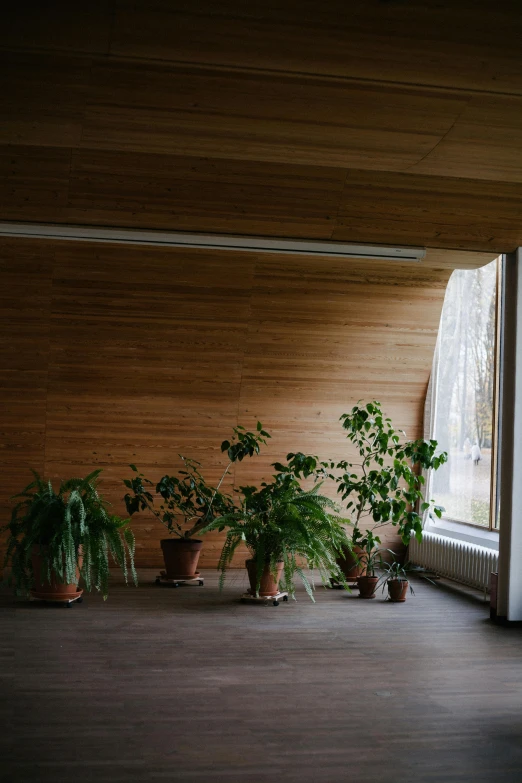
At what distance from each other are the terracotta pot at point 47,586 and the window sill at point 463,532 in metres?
4.07

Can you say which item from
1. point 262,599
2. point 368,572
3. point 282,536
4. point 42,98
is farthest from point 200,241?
point 368,572

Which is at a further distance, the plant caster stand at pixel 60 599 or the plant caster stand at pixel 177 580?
the plant caster stand at pixel 177 580

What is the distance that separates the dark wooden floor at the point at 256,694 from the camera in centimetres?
372

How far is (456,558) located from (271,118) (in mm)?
5322

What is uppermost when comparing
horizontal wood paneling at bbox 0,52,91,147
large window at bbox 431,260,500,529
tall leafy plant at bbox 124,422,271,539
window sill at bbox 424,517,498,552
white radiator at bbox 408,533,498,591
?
horizontal wood paneling at bbox 0,52,91,147

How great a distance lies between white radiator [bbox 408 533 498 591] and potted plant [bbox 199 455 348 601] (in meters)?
1.40

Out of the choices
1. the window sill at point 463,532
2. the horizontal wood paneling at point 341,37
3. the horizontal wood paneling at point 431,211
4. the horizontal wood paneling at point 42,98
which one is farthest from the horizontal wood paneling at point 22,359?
the window sill at point 463,532

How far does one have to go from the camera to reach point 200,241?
6691mm

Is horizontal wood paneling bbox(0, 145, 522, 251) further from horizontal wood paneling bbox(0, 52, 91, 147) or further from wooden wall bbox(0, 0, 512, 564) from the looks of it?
horizontal wood paneling bbox(0, 52, 91, 147)

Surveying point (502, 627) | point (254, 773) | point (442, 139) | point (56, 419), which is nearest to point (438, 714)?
point (254, 773)

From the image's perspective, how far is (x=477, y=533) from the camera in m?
8.95

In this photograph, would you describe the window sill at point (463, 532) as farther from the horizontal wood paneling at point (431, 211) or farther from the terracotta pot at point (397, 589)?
the horizontal wood paneling at point (431, 211)

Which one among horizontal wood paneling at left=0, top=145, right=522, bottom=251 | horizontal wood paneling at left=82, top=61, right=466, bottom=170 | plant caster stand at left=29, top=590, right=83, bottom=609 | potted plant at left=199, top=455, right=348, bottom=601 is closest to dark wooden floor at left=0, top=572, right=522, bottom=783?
plant caster stand at left=29, top=590, right=83, bottom=609

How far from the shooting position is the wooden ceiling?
429 centimetres
